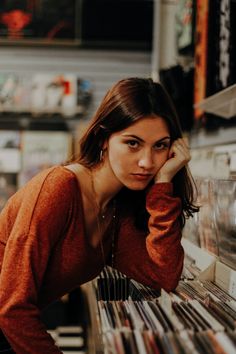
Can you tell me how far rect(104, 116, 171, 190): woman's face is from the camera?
1.61 metres

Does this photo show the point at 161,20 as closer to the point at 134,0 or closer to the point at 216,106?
the point at 134,0

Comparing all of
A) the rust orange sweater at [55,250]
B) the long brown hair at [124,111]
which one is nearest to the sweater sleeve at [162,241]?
the rust orange sweater at [55,250]

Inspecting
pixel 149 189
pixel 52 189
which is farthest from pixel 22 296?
pixel 149 189

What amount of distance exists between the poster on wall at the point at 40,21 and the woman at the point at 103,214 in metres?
3.53

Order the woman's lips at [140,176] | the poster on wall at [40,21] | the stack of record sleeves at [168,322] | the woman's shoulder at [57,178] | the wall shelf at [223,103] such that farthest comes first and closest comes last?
the poster on wall at [40,21]
the wall shelf at [223,103]
the woman's lips at [140,176]
the woman's shoulder at [57,178]
the stack of record sleeves at [168,322]

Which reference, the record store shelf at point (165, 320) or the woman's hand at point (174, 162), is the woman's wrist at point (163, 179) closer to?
the woman's hand at point (174, 162)

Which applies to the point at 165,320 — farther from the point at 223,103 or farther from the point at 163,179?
the point at 223,103

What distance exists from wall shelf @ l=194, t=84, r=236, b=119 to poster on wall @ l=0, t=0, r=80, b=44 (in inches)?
111

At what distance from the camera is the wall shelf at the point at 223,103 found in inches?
82.3

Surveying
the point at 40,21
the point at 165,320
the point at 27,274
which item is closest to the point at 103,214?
the point at 27,274

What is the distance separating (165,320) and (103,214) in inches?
29.0

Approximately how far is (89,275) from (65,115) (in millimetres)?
3379

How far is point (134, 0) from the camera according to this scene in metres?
5.16

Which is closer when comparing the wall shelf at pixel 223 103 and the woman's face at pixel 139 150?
the woman's face at pixel 139 150
